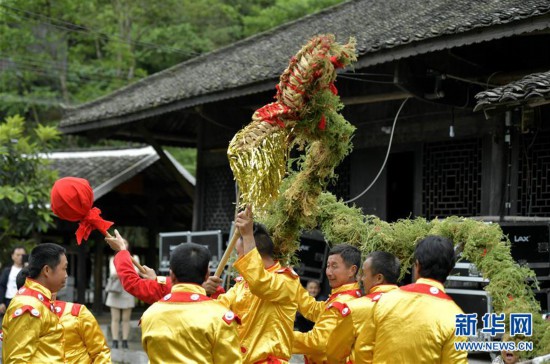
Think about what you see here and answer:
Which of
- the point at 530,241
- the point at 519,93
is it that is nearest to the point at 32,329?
the point at 519,93

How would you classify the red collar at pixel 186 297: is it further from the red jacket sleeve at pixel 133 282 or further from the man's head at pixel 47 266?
the man's head at pixel 47 266

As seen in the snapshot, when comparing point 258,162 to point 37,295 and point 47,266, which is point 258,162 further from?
point 37,295

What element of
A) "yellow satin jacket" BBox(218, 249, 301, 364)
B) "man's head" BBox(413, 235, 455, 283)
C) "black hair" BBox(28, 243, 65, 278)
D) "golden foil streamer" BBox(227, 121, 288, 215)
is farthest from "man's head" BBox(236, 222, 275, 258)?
"man's head" BBox(413, 235, 455, 283)

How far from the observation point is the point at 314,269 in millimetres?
12539

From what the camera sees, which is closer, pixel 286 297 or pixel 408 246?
pixel 286 297

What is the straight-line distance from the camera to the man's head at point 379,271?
19.7 feet

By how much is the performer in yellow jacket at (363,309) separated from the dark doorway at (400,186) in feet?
26.0

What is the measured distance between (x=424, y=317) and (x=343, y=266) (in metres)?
1.65

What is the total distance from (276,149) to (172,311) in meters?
1.62

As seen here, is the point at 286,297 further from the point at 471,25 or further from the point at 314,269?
the point at 314,269

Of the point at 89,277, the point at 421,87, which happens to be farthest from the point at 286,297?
the point at 89,277

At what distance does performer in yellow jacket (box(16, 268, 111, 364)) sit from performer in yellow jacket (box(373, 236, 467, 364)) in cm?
226

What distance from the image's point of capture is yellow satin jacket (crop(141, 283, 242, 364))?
489 centimetres

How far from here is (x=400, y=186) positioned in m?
15.2
